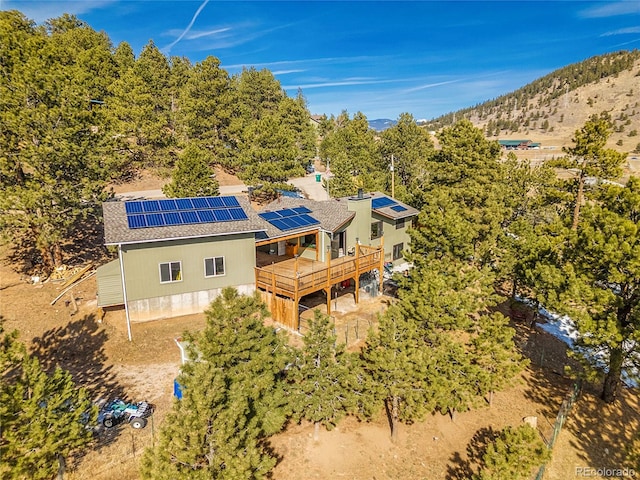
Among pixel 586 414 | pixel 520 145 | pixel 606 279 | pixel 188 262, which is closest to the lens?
pixel 606 279

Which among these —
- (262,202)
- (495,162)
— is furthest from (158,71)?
(495,162)

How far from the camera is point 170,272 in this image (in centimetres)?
1909

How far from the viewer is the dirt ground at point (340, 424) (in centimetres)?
1171

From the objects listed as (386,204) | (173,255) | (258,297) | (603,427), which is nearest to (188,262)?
(173,255)

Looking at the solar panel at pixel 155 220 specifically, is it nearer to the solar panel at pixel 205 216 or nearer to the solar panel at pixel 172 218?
the solar panel at pixel 172 218

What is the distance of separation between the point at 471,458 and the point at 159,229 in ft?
55.9

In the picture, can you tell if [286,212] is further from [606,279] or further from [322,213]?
[606,279]

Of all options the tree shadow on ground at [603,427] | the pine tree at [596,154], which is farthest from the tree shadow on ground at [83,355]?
the pine tree at [596,154]

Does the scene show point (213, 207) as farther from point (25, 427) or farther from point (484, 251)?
point (484, 251)

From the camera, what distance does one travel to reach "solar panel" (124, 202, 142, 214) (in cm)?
1975

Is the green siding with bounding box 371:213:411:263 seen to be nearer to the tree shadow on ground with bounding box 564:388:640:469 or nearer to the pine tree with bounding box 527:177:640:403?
the pine tree with bounding box 527:177:640:403

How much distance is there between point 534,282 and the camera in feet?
56.7

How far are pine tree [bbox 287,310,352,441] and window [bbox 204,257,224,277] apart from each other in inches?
382

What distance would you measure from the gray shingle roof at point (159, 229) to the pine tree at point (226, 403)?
9.33m
